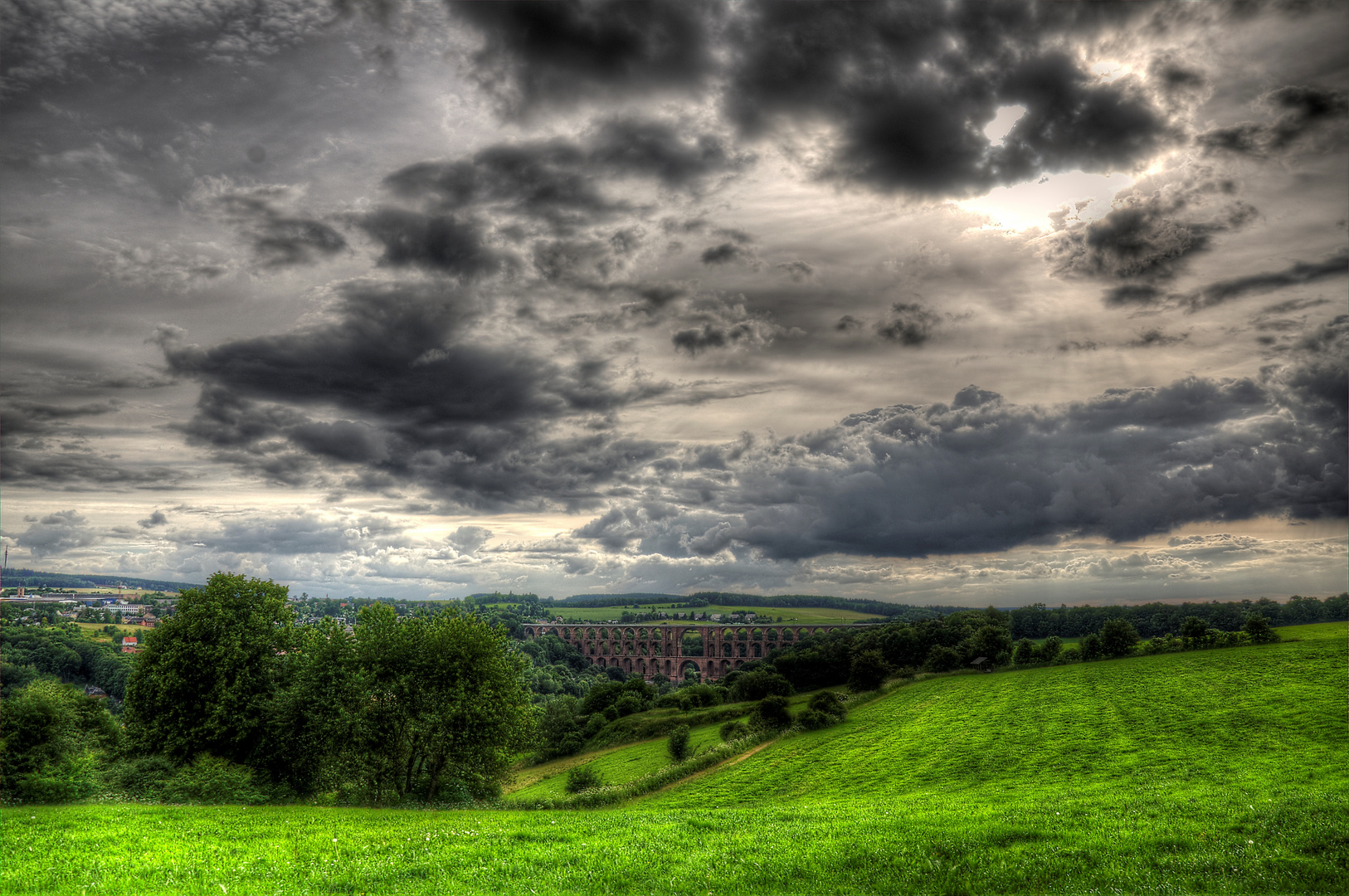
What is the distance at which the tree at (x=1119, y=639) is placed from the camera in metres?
91.2

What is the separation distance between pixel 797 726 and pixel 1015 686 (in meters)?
28.3

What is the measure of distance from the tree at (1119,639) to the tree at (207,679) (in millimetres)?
99853

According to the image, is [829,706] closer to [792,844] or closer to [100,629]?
[792,844]

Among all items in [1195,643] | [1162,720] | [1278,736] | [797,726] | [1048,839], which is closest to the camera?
[1048,839]

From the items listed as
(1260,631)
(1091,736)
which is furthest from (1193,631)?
(1091,736)

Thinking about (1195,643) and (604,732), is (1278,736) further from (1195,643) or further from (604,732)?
(604,732)

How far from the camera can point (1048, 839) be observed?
17.2 m

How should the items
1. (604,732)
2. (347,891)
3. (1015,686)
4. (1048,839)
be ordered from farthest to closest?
(604,732) → (1015,686) → (1048,839) → (347,891)

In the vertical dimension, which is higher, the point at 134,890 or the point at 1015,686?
the point at 134,890

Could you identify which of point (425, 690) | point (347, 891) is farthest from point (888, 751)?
point (347, 891)

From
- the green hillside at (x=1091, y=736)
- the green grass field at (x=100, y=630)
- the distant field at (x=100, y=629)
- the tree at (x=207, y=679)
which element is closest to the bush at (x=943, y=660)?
the green hillside at (x=1091, y=736)

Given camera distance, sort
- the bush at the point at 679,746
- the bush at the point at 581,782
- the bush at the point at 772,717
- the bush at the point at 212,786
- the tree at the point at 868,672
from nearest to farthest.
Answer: the bush at the point at 212,786
the bush at the point at 581,782
the bush at the point at 679,746
the bush at the point at 772,717
the tree at the point at 868,672

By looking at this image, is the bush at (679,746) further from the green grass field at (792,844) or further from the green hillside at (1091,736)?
the green grass field at (792,844)

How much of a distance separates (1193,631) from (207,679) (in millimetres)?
106875
